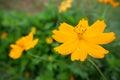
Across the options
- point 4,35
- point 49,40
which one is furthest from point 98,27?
point 4,35

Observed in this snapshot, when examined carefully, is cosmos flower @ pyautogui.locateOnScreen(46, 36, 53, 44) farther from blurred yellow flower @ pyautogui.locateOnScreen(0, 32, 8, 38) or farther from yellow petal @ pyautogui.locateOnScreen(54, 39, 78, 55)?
yellow petal @ pyautogui.locateOnScreen(54, 39, 78, 55)

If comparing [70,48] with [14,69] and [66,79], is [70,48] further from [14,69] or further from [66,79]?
[14,69]

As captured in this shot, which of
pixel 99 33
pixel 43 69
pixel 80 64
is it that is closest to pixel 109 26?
pixel 80 64

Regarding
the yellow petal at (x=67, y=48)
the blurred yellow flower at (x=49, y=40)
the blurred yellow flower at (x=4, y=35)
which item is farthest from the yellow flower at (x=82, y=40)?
the blurred yellow flower at (x=4, y=35)

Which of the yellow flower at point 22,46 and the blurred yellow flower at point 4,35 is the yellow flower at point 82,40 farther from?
the blurred yellow flower at point 4,35

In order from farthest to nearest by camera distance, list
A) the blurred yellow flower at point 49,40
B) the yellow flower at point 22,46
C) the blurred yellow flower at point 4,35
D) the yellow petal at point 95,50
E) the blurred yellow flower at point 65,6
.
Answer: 1. the blurred yellow flower at point 4,35
2. the blurred yellow flower at point 65,6
3. the blurred yellow flower at point 49,40
4. the yellow flower at point 22,46
5. the yellow petal at point 95,50

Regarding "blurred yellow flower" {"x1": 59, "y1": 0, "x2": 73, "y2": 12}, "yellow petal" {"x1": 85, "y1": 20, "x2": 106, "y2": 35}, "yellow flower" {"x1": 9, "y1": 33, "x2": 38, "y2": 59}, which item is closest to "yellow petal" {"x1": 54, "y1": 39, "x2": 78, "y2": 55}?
"yellow petal" {"x1": 85, "y1": 20, "x2": 106, "y2": 35}

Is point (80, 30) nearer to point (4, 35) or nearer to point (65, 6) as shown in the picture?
point (65, 6)
